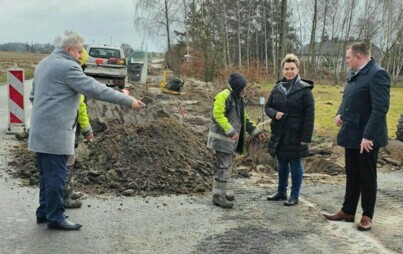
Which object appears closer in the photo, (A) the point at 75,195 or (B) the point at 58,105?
(B) the point at 58,105

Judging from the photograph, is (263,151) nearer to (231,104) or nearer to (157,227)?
(231,104)

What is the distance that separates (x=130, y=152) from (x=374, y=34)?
174 ft

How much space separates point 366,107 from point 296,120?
1.07 metres

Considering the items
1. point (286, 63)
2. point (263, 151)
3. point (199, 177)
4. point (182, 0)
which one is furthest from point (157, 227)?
point (182, 0)

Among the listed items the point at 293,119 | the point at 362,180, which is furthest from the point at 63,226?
the point at 362,180

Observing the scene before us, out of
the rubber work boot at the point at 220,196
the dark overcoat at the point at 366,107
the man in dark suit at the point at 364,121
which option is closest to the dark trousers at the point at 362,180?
the man in dark suit at the point at 364,121

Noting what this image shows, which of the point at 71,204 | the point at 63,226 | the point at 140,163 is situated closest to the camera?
the point at 63,226

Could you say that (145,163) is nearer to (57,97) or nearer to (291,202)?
(291,202)

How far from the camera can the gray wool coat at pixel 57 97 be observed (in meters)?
4.72

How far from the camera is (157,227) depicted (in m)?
5.19

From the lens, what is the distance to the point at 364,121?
527 cm

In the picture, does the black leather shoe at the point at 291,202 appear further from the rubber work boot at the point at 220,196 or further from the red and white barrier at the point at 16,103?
the red and white barrier at the point at 16,103

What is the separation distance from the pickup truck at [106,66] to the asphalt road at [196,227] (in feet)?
45.3

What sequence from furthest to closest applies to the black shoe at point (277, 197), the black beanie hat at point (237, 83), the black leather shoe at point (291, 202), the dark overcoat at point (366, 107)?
the black shoe at point (277, 197)
the black leather shoe at point (291, 202)
the black beanie hat at point (237, 83)
the dark overcoat at point (366, 107)
